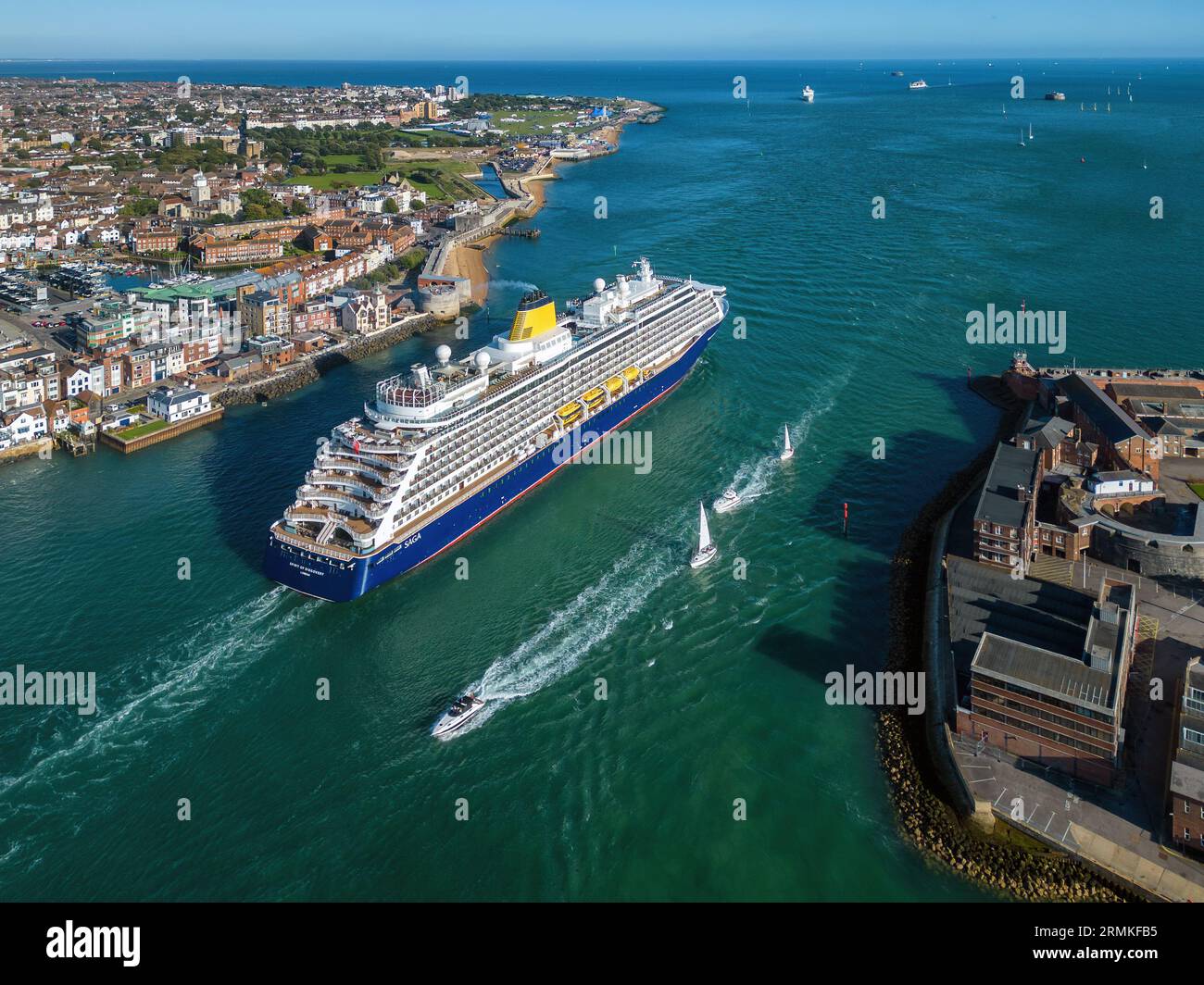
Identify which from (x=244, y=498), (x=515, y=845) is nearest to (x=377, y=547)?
(x=244, y=498)

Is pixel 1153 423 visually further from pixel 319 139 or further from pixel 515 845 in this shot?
pixel 319 139

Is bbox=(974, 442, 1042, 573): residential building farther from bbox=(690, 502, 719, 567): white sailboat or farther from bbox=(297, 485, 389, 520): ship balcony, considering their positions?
bbox=(297, 485, 389, 520): ship balcony

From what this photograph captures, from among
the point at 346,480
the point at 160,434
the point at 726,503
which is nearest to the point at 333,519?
the point at 346,480

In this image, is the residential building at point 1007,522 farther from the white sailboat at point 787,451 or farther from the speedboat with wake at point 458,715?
the speedboat with wake at point 458,715

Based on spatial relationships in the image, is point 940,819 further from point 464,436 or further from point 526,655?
point 464,436

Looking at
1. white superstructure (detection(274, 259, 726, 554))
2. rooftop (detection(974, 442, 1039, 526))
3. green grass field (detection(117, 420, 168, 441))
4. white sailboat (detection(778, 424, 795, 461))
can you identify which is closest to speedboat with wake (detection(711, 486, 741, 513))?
white sailboat (detection(778, 424, 795, 461))
